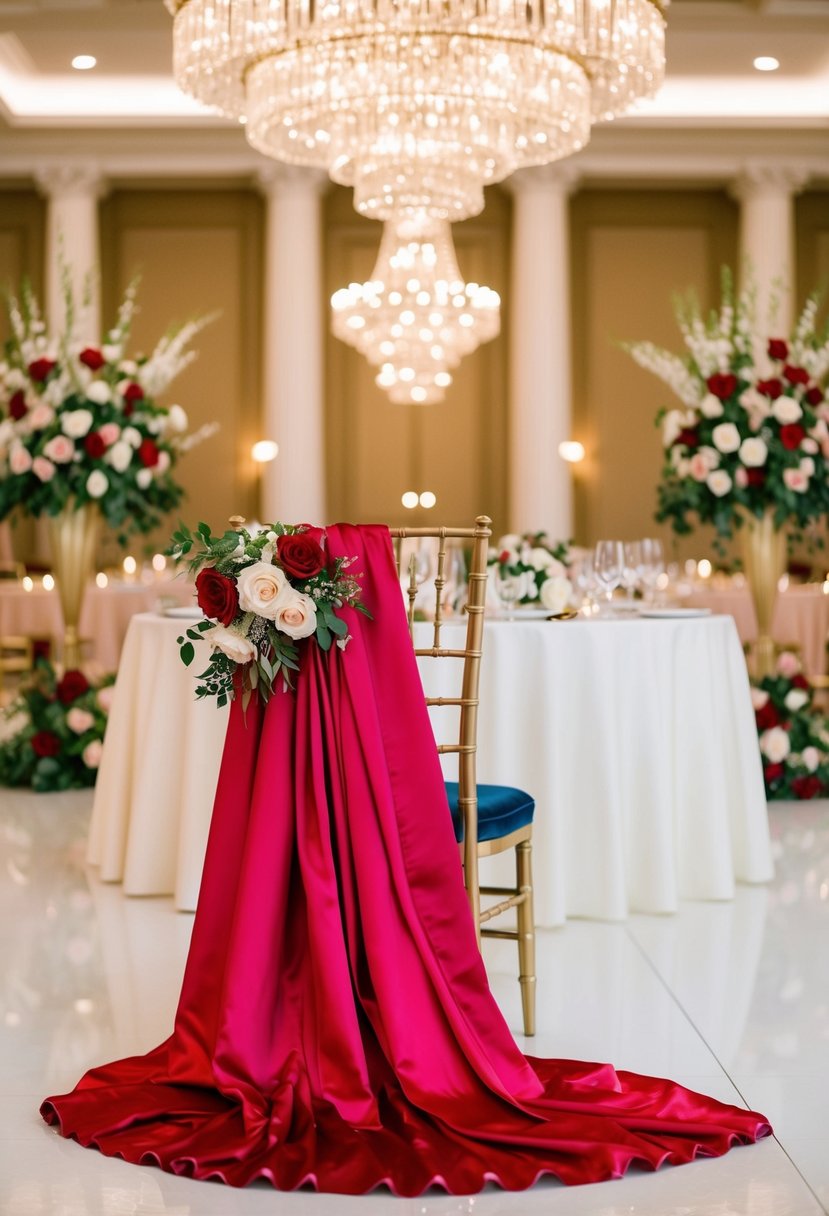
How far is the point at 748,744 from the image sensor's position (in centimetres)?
449

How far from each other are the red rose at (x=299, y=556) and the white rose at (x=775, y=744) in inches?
151

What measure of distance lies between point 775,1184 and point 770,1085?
1.56ft

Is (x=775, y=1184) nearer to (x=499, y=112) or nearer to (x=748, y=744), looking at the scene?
(x=748, y=744)

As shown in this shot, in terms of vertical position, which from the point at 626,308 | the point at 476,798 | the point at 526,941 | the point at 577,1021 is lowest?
the point at 577,1021

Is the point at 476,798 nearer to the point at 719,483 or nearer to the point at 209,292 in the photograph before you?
the point at 719,483

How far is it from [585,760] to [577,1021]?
1.03 metres

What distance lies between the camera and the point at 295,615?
102 inches

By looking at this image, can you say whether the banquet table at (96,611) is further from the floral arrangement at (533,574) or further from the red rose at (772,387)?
the red rose at (772,387)

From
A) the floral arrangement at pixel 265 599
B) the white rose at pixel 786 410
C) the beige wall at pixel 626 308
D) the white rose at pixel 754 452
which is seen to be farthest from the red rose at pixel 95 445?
the beige wall at pixel 626 308

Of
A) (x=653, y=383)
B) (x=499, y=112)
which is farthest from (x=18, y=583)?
(x=653, y=383)

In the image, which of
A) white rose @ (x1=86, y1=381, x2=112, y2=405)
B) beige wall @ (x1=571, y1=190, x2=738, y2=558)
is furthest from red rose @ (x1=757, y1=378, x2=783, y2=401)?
beige wall @ (x1=571, y1=190, x2=738, y2=558)

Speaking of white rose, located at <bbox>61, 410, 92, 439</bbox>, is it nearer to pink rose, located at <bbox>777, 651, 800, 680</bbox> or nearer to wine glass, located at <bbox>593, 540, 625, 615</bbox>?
wine glass, located at <bbox>593, 540, 625, 615</bbox>

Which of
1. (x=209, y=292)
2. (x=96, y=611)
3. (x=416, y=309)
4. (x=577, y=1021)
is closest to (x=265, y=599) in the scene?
(x=577, y=1021)

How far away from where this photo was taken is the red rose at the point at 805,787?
6027mm
